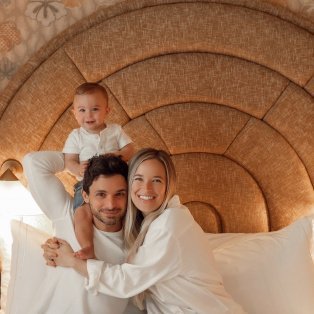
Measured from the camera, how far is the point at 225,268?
1984 millimetres

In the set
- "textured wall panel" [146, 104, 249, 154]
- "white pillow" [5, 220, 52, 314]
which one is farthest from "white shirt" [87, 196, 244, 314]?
"textured wall panel" [146, 104, 249, 154]

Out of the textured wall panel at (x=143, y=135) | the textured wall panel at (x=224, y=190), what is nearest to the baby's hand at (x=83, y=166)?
the textured wall panel at (x=143, y=135)

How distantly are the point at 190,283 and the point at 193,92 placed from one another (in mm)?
1016

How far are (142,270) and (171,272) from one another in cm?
9

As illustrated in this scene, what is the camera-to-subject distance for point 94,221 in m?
1.82

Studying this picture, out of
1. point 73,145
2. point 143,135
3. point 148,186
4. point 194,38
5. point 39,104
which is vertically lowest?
point 148,186

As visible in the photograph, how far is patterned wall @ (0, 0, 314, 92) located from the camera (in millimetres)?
2506

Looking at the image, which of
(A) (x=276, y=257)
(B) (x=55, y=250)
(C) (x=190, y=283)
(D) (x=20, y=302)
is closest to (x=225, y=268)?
(A) (x=276, y=257)

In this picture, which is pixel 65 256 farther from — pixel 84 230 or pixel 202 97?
pixel 202 97

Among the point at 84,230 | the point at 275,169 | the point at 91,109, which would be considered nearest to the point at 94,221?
the point at 84,230

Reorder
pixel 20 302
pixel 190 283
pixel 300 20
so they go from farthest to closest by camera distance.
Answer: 1. pixel 300 20
2. pixel 20 302
3. pixel 190 283

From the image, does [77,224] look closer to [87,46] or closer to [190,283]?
[190,283]

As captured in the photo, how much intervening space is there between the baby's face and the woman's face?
35 centimetres

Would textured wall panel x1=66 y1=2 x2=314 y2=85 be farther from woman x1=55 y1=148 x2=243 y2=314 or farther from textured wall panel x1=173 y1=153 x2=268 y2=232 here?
woman x1=55 y1=148 x2=243 y2=314
